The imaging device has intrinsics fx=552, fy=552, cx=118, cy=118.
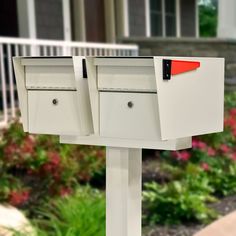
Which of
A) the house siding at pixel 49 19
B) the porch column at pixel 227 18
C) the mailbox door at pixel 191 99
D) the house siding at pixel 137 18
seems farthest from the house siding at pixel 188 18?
the mailbox door at pixel 191 99

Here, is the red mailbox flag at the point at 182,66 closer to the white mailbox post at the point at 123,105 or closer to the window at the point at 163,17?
the white mailbox post at the point at 123,105

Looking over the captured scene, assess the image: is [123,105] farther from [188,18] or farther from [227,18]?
[188,18]

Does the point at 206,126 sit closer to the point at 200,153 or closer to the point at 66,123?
the point at 66,123

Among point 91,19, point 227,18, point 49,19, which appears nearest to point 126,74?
point 49,19

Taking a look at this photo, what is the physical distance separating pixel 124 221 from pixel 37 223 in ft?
7.15

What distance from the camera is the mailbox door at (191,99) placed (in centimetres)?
170

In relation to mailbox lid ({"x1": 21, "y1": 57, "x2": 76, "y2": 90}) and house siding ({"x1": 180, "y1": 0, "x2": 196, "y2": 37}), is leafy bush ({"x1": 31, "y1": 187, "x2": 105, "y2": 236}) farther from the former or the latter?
house siding ({"x1": 180, "y1": 0, "x2": 196, "y2": 37})

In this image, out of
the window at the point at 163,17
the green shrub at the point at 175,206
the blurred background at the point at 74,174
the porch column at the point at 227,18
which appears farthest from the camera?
the window at the point at 163,17

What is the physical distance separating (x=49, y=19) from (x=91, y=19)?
1823mm

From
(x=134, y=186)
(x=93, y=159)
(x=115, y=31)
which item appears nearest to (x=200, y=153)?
(x=93, y=159)

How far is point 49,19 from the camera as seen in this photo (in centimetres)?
894

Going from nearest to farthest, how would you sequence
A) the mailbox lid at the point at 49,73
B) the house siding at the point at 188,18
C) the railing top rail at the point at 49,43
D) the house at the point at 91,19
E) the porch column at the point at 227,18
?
the mailbox lid at the point at 49,73
the railing top rail at the point at 49,43
the house at the point at 91,19
the porch column at the point at 227,18
the house siding at the point at 188,18

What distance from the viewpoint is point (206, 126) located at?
6.21 ft

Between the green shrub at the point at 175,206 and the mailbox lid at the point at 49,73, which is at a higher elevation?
the mailbox lid at the point at 49,73
